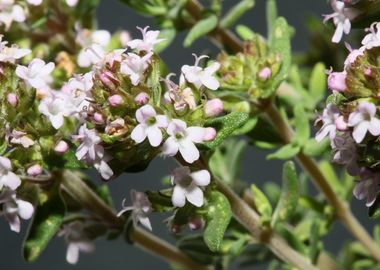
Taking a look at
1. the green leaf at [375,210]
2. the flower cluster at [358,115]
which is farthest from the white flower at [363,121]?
the green leaf at [375,210]

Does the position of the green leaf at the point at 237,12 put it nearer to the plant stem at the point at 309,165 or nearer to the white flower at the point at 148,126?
the plant stem at the point at 309,165

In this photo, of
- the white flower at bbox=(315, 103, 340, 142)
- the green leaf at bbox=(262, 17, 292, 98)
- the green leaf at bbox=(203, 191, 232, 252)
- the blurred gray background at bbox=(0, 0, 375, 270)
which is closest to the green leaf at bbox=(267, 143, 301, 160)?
the green leaf at bbox=(262, 17, 292, 98)

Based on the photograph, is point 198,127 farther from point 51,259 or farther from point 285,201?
point 51,259

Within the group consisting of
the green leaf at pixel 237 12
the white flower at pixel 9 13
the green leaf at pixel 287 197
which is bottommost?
the green leaf at pixel 287 197

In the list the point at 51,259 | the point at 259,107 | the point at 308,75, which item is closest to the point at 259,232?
the point at 259,107

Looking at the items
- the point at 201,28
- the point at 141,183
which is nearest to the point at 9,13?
the point at 201,28

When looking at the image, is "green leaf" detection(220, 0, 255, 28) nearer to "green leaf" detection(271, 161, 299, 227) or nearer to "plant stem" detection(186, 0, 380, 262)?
"plant stem" detection(186, 0, 380, 262)
